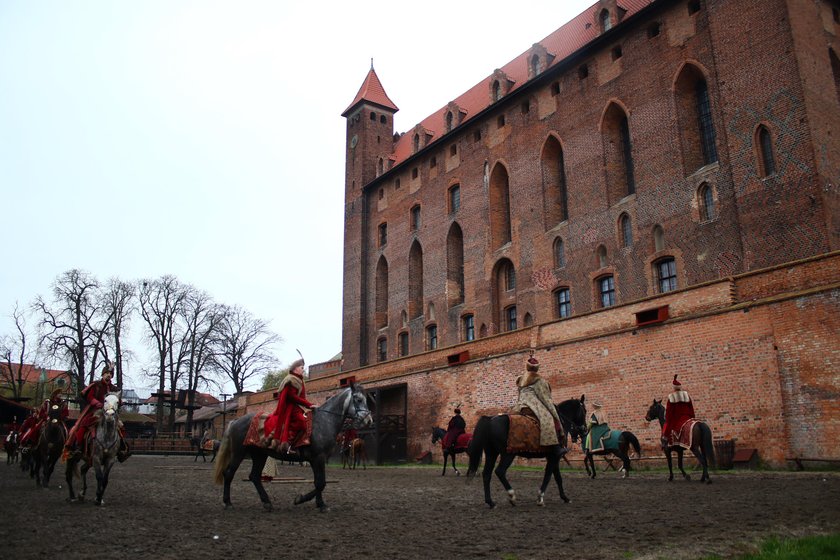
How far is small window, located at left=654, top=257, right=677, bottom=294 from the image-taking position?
25250 mm

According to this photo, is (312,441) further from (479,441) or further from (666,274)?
(666,274)

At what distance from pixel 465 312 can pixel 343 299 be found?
1290 centimetres

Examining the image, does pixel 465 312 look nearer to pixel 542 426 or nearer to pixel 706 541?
pixel 542 426

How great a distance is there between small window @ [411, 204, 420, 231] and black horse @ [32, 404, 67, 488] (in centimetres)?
2874

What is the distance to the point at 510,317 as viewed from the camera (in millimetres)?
33281

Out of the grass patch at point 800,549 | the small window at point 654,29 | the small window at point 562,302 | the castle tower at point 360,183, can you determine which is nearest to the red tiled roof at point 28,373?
the castle tower at point 360,183

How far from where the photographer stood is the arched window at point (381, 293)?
42594mm

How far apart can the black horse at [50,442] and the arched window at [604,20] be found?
88.6 feet

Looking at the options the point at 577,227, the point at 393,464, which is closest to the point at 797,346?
the point at 577,227

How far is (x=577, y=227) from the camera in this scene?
29.6m

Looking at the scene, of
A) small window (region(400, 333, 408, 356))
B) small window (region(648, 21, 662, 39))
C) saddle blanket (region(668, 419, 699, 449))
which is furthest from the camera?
small window (region(400, 333, 408, 356))

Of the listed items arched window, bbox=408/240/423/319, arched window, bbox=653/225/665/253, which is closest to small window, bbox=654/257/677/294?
arched window, bbox=653/225/665/253

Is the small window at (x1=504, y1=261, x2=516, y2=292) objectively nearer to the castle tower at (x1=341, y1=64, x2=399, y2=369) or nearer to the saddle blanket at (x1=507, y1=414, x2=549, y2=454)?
the castle tower at (x1=341, y1=64, x2=399, y2=369)

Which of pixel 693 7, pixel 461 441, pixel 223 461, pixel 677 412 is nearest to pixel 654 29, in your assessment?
pixel 693 7
